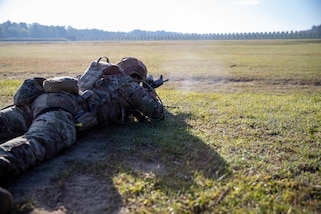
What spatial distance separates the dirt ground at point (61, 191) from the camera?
2703mm

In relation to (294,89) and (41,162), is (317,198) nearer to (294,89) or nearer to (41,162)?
(41,162)

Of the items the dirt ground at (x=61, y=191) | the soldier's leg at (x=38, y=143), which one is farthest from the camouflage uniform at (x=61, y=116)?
the dirt ground at (x=61, y=191)

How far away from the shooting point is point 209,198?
112 inches

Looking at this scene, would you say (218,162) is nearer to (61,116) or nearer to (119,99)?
(119,99)

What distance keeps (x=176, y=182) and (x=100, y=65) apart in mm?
2608

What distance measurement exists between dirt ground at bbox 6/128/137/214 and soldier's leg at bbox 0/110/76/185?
0.13m

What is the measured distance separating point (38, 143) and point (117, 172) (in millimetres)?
896

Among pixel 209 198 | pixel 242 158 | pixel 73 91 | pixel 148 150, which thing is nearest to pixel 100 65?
pixel 73 91

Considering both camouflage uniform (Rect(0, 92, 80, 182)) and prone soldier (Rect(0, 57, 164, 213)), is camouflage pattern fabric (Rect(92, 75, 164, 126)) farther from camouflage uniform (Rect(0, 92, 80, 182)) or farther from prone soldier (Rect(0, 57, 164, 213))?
camouflage uniform (Rect(0, 92, 80, 182))

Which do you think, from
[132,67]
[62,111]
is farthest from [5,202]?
[132,67]

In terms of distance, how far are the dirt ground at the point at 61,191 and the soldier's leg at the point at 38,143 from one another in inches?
5.2

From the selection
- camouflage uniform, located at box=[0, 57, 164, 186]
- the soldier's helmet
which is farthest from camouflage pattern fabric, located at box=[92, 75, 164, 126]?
the soldier's helmet

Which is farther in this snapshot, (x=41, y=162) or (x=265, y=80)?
Answer: (x=265, y=80)

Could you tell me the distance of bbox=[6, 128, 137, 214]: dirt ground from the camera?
2.70 meters
